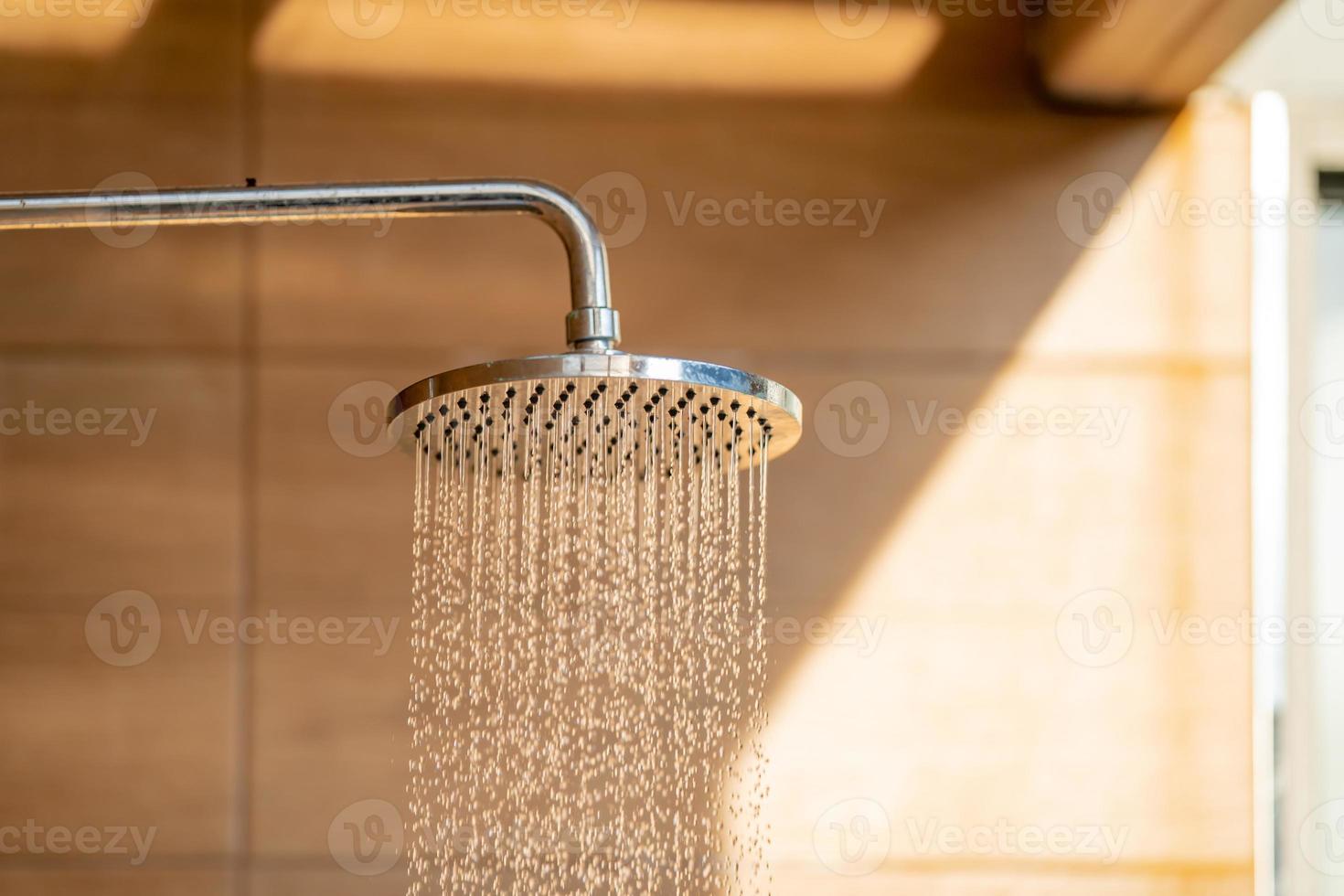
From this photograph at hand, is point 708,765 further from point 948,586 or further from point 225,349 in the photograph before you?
point 225,349

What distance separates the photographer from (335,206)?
38.3 inches

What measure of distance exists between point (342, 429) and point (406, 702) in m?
0.38

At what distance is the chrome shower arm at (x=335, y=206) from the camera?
0.95 m

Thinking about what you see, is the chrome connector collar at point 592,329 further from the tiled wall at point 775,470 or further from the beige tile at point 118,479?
the beige tile at point 118,479

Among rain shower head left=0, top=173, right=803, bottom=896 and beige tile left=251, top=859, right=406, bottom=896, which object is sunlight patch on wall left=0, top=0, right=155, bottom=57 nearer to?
rain shower head left=0, top=173, right=803, bottom=896

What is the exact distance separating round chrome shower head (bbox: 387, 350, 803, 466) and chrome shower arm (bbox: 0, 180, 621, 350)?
1.8 inches

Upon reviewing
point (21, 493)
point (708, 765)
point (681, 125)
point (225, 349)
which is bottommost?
point (708, 765)

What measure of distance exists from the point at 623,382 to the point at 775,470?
880mm

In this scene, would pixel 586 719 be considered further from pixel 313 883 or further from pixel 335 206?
pixel 335 206

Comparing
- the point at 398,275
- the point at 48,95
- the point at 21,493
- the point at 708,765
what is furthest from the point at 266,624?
the point at 48,95

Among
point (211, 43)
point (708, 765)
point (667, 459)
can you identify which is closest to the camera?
point (667, 459)

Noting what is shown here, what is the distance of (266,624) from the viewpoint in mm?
1815

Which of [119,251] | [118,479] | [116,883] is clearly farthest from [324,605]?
[119,251]

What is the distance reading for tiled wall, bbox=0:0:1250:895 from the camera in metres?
1.80
